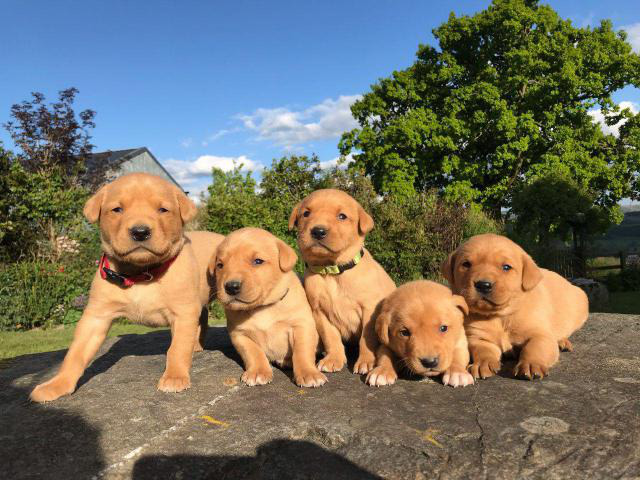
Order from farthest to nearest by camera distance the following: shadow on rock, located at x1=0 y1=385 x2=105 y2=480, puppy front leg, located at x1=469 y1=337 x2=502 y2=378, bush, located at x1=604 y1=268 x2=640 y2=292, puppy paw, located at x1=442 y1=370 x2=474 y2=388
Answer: bush, located at x1=604 y1=268 x2=640 y2=292 → puppy front leg, located at x1=469 y1=337 x2=502 y2=378 → puppy paw, located at x1=442 y1=370 x2=474 y2=388 → shadow on rock, located at x1=0 y1=385 x2=105 y2=480

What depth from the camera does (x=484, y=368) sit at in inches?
154

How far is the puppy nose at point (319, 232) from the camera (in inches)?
166

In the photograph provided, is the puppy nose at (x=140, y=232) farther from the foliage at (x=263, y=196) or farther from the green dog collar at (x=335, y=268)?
the foliage at (x=263, y=196)

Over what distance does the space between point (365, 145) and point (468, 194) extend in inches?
324

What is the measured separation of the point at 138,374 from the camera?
13.9 ft

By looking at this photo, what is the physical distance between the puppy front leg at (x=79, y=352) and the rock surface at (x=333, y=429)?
12 centimetres

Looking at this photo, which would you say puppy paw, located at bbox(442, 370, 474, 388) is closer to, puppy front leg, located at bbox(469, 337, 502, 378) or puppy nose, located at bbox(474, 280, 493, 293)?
puppy front leg, located at bbox(469, 337, 502, 378)

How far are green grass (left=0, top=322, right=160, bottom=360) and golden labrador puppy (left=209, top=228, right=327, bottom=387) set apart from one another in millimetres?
5879

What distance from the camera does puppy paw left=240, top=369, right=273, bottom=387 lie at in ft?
12.6

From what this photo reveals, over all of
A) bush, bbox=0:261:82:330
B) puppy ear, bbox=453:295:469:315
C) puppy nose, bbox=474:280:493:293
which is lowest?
bush, bbox=0:261:82:330

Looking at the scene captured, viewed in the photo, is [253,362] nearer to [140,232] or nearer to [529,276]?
[140,232]

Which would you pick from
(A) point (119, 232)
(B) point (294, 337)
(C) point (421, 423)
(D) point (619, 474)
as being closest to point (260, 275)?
(B) point (294, 337)

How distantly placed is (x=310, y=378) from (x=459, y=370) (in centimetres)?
117

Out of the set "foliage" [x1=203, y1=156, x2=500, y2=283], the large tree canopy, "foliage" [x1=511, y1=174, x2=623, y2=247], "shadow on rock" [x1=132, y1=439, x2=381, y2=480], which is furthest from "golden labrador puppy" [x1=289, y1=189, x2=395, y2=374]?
the large tree canopy
